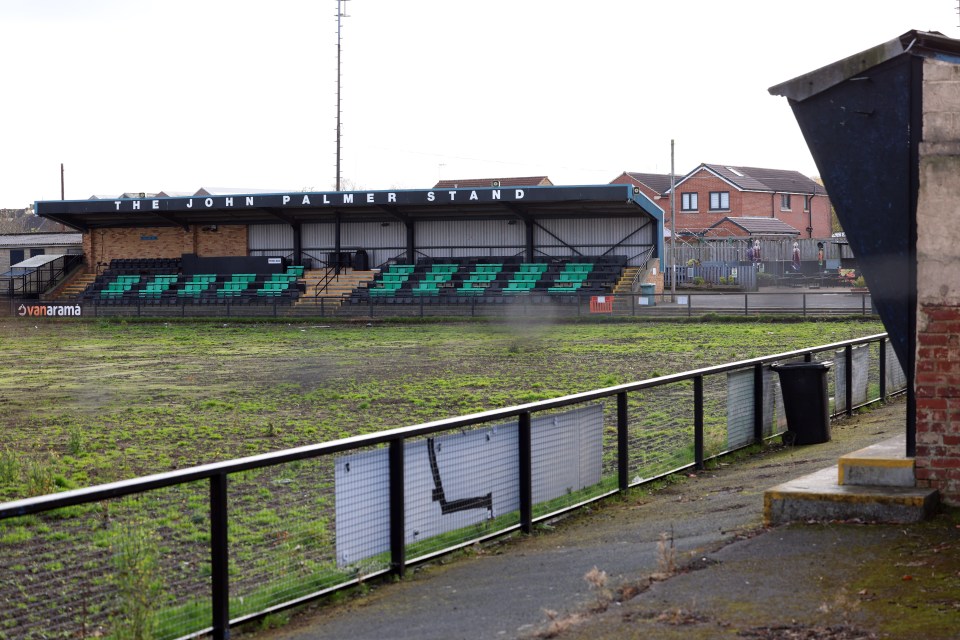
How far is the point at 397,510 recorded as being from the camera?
304 inches

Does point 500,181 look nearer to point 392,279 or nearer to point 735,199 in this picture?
point 735,199

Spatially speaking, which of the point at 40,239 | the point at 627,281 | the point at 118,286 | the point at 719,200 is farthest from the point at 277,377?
the point at 719,200

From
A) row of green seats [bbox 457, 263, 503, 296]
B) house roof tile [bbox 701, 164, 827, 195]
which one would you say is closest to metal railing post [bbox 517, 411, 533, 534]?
row of green seats [bbox 457, 263, 503, 296]

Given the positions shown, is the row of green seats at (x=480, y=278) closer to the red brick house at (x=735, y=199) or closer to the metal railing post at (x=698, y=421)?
the red brick house at (x=735, y=199)

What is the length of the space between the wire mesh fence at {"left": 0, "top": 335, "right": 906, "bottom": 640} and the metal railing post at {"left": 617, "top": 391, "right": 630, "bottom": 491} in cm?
1

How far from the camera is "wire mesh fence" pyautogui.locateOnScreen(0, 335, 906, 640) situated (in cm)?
645

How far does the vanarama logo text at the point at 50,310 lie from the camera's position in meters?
52.7

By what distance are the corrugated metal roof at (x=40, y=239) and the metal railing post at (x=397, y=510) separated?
70.2m

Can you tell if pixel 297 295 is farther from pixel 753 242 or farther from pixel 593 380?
pixel 593 380

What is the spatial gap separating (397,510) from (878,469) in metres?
3.47

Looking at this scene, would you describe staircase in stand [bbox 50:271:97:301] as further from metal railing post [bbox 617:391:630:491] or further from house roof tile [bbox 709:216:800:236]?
metal railing post [bbox 617:391:630:491]

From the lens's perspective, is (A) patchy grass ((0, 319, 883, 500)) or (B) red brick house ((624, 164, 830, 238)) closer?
(A) patchy grass ((0, 319, 883, 500))

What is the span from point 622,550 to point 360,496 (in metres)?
1.91

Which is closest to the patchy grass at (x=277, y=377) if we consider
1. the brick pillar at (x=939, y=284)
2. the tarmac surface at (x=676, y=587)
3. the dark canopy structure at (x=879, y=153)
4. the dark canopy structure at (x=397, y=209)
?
the tarmac surface at (x=676, y=587)
